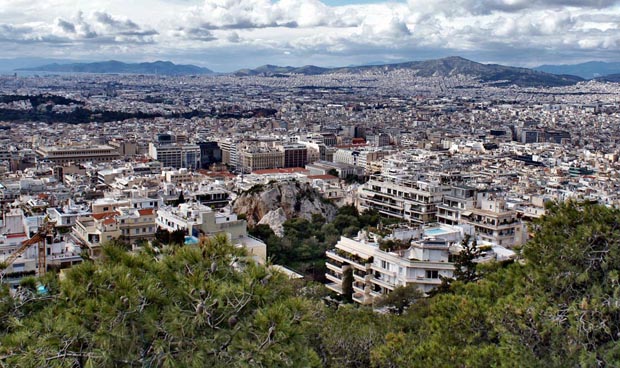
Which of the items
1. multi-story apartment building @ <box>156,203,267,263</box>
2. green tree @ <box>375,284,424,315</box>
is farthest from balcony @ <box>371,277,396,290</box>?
multi-story apartment building @ <box>156,203,267,263</box>

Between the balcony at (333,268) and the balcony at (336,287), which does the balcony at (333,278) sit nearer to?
the balcony at (336,287)

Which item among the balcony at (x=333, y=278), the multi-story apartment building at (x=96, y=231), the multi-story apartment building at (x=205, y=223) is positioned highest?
the multi-story apartment building at (x=205, y=223)

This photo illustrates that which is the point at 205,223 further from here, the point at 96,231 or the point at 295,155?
the point at 295,155

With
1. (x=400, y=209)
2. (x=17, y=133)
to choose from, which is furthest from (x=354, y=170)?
(x=17, y=133)

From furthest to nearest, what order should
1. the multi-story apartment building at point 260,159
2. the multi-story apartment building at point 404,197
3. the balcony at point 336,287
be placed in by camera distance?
1. the multi-story apartment building at point 260,159
2. the multi-story apartment building at point 404,197
3. the balcony at point 336,287

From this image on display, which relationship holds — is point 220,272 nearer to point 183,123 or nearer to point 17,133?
point 17,133

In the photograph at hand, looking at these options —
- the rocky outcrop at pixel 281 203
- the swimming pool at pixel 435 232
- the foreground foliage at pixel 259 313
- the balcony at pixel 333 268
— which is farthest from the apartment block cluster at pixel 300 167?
the foreground foliage at pixel 259 313
